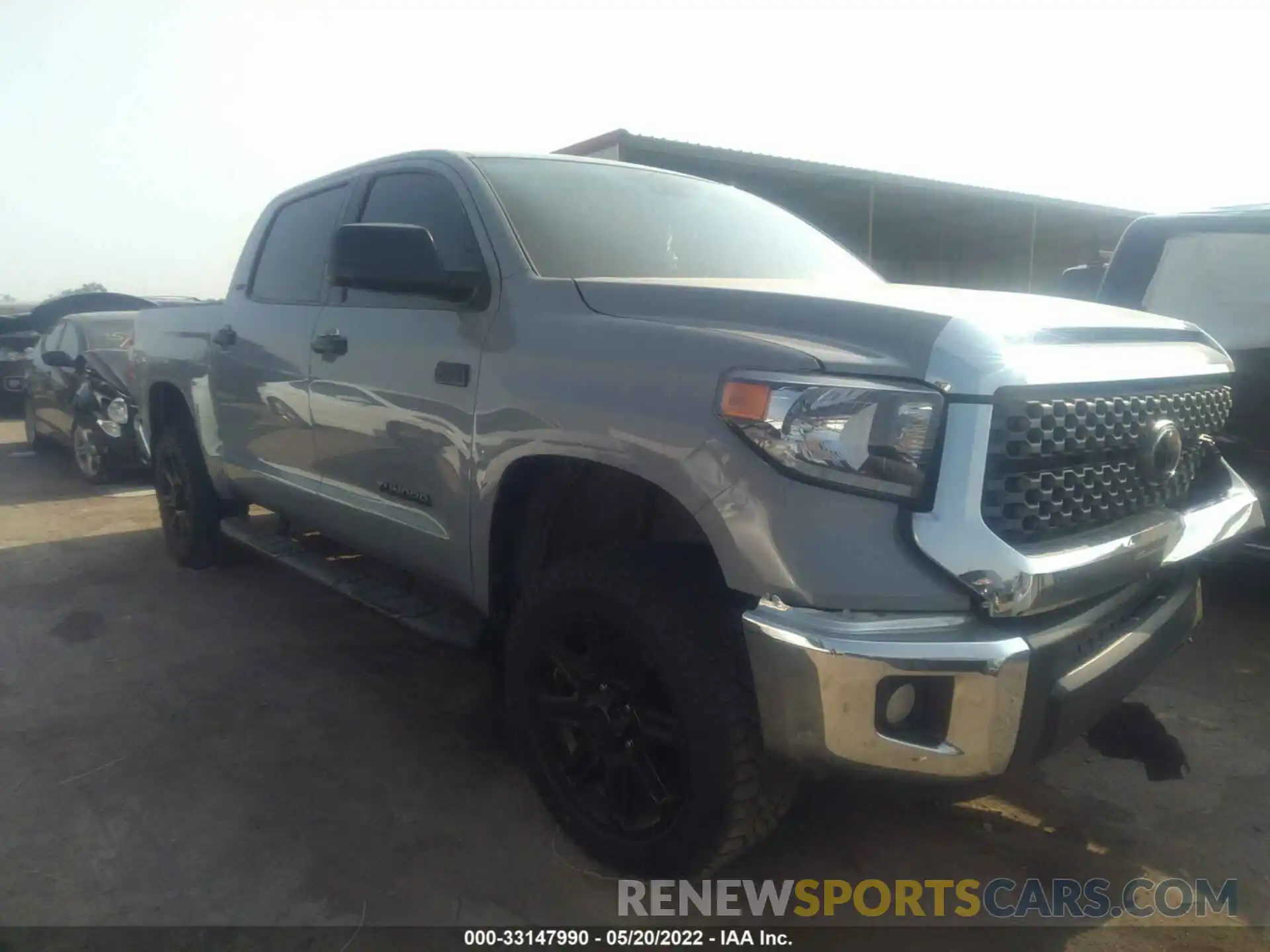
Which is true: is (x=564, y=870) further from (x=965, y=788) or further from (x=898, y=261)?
(x=898, y=261)

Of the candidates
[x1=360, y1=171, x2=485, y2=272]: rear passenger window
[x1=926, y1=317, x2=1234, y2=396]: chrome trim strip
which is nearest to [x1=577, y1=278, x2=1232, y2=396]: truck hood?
[x1=926, y1=317, x2=1234, y2=396]: chrome trim strip

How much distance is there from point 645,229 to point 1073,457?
5.28ft

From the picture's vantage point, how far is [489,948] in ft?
7.23

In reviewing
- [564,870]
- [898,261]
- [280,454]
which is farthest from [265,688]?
[898,261]

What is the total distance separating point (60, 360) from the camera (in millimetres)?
8250

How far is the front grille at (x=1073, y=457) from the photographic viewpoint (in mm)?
1895

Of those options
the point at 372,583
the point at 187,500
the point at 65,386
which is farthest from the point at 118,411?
the point at 372,583

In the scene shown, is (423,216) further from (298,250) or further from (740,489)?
(740,489)

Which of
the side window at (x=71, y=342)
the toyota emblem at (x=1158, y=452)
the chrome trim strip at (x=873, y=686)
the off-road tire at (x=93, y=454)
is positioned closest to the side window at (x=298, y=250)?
the chrome trim strip at (x=873, y=686)

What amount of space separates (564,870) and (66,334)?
8.48 m

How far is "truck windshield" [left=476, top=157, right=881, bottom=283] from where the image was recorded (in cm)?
285

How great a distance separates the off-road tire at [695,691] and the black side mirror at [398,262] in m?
0.91

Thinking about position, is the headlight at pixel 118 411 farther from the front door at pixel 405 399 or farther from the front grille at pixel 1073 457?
the front grille at pixel 1073 457

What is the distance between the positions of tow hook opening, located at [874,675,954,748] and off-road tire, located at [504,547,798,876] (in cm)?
25
